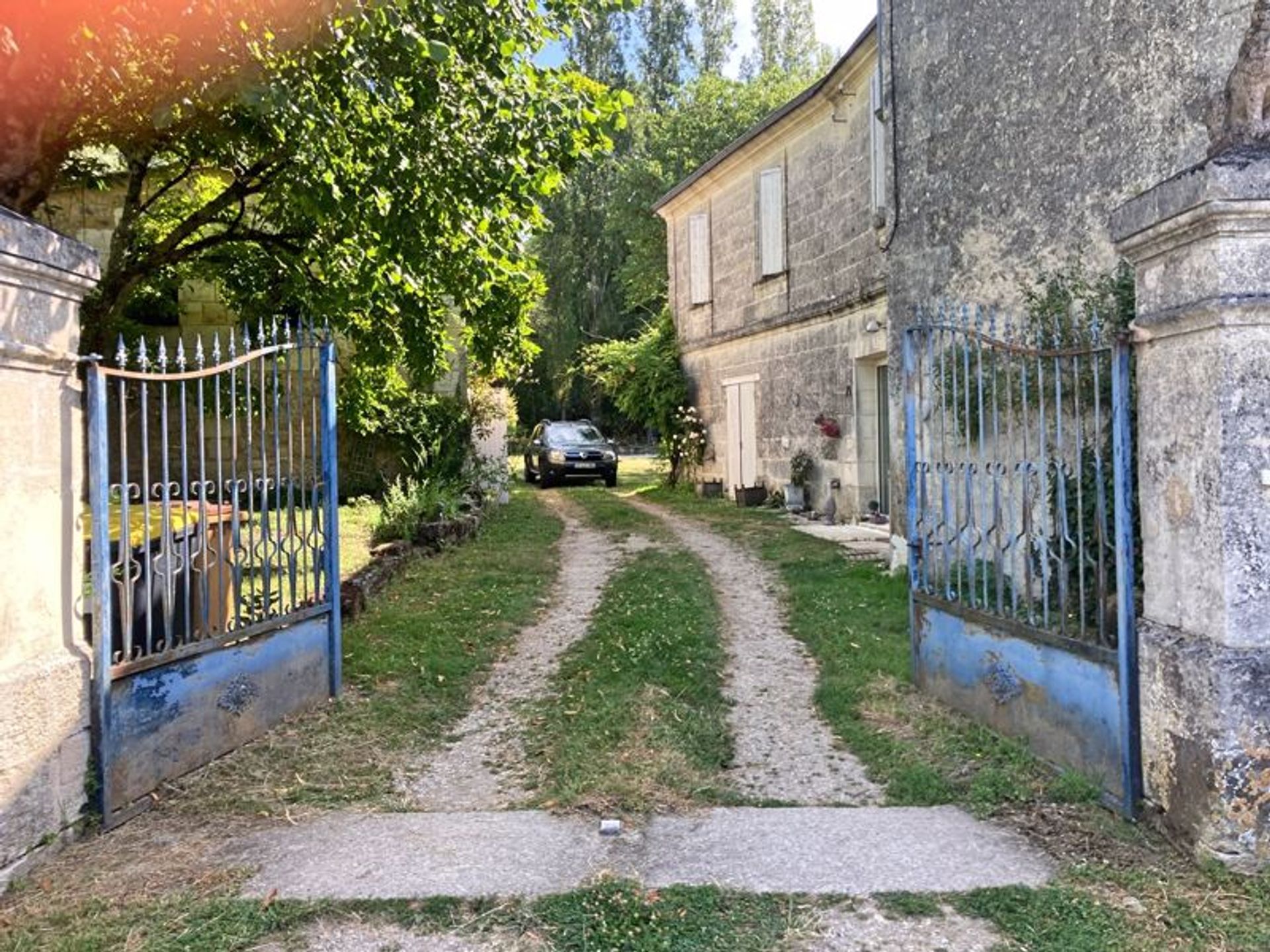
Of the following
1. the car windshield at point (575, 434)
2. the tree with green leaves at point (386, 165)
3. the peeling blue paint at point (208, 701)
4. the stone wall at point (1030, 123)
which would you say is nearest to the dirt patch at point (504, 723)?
the peeling blue paint at point (208, 701)

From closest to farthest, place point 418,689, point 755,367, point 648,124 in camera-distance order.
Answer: point 418,689
point 755,367
point 648,124

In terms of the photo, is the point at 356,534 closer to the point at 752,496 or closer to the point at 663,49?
the point at 752,496

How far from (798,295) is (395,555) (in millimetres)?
7314

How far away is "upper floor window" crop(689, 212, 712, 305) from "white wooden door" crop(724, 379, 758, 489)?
1977 millimetres

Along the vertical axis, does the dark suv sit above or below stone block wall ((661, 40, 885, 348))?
below

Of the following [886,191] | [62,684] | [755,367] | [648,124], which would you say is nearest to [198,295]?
[755,367]

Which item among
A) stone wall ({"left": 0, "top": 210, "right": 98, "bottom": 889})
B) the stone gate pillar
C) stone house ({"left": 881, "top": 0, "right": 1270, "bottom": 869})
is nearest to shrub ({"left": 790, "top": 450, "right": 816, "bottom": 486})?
stone house ({"left": 881, "top": 0, "right": 1270, "bottom": 869})

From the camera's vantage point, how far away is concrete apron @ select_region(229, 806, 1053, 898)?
122 inches

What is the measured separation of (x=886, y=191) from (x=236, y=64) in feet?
17.1

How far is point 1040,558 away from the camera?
4.16m

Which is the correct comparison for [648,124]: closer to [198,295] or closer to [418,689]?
[198,295]

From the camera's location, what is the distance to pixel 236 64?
5453 mm

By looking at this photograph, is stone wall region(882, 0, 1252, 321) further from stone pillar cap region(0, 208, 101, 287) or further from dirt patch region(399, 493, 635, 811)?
stone pillar cap region(0, 208, 101, 287)

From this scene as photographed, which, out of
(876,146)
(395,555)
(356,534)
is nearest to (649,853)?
(395,555)
